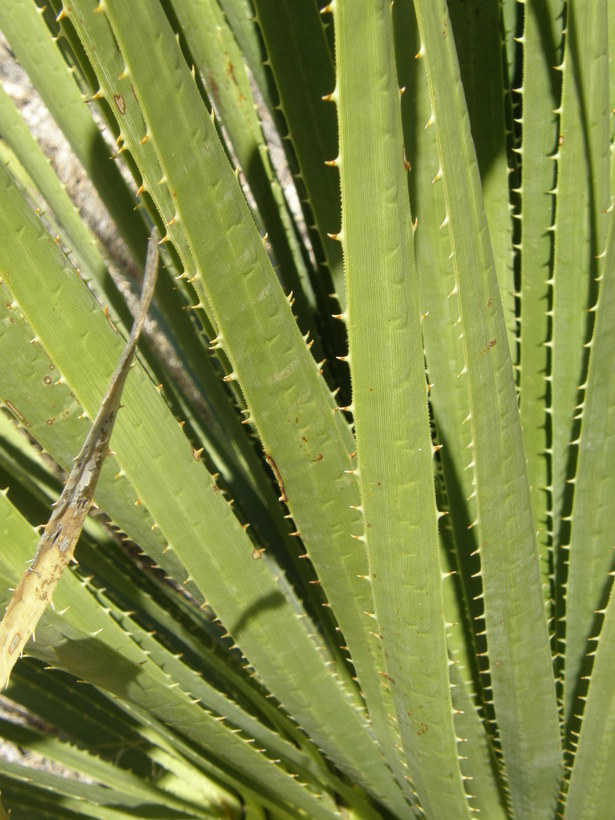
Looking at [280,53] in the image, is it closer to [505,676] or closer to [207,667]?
[505,676]

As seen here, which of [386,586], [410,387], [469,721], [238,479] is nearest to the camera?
[410,387]

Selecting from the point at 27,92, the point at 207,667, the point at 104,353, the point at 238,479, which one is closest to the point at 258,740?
the point at 207,667

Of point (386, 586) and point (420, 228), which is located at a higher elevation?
point (420, 228)

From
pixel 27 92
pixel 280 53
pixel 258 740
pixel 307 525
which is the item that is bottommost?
pixel 258 740

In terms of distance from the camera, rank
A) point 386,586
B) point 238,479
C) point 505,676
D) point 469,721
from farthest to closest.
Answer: point 238,479
point 469,721
point 505,676
point 386,586

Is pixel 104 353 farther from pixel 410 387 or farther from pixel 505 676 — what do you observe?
pixel 505 676

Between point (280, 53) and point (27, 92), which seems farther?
point (27, 92)

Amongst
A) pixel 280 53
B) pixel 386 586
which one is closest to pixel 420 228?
pixel 280 53
